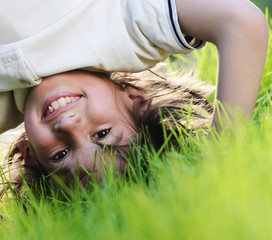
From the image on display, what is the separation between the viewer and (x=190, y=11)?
57.6 inches

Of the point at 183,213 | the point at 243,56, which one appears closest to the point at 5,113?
the point at 243,56

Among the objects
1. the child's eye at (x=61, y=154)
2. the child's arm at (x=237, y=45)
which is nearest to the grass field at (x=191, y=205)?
the child's arm at (x=237, y=45)

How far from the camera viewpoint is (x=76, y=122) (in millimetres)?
1413

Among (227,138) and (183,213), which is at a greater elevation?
(183,213)

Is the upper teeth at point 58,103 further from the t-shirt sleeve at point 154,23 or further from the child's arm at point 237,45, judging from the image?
the child's arm at point 237,45

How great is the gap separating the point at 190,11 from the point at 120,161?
49 centimetres

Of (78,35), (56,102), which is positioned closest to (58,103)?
(56,102)

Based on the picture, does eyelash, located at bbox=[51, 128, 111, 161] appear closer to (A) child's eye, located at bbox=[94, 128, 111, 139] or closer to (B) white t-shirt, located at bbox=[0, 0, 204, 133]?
(A) child's eye, located at bbox=[94, 128, 111, 139]

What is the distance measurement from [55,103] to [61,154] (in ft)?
0.51

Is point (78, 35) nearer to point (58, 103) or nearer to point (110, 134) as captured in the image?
point (58, 103)

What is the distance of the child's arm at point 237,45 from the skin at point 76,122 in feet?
0.99

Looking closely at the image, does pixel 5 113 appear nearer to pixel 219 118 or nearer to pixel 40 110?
pixel 40 110

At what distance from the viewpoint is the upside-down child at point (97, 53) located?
1.40 m

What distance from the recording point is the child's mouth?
1.47 meters
